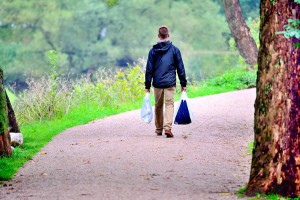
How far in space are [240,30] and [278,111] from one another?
66.8 feet

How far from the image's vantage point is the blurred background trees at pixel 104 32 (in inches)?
2367

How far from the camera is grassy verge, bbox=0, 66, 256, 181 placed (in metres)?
11.7

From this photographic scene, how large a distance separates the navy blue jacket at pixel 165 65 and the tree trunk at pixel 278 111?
207 inches

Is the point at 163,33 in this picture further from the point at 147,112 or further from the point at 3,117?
the point at 3,117

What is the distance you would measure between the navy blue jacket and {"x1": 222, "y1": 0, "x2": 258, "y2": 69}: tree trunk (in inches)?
574

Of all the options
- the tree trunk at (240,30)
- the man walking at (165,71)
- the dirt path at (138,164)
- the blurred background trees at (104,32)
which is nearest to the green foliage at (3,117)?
the dirt path at (138,164)

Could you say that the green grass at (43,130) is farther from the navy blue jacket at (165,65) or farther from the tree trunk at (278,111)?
the tree trunk at (278,111)

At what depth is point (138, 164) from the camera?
1084 cm

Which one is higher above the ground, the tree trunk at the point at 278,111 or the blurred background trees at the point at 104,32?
the tree trunk at the point at 278,111

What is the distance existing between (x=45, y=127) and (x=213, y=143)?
496 cm

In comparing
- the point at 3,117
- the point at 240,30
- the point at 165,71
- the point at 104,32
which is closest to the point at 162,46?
the point at 165,71

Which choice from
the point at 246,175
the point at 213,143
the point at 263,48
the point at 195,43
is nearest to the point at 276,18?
the point at 263,48

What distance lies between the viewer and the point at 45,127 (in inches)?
666

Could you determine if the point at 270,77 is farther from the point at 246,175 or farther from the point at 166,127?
the point at 166,127
